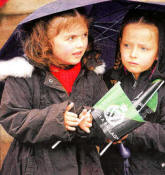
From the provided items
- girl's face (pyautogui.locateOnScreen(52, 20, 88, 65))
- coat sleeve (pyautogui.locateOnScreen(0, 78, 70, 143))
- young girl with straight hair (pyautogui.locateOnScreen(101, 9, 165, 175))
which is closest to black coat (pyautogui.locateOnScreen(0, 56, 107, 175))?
coat sleeve (pyautogui.locateOnScreen(0, 78, 70, 143))

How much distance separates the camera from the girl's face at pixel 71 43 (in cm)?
181

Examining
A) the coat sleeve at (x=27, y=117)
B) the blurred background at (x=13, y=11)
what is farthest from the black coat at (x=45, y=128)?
the blurred background at (x=13, y=11)

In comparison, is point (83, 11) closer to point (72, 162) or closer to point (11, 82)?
point (11, 82)

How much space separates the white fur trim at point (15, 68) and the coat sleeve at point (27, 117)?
1.6 inches

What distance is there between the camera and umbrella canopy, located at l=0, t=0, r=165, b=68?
67.4 inches

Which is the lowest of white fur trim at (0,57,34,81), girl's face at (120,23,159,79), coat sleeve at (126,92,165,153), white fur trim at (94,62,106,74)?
coat sleeve at (126,92,165,153)

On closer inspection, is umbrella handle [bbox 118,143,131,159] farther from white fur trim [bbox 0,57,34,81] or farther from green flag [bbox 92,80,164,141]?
white fur trim [bbox 0,57,34,81]

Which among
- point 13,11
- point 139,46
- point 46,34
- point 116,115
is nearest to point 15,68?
point 46,34

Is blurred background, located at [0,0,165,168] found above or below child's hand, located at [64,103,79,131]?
above

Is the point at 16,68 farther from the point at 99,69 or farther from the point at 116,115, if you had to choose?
the point at 116,115

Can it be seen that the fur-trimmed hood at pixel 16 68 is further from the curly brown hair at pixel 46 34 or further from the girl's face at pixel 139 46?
the girl's face at pixel 139 46

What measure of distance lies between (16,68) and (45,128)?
1.43 ft

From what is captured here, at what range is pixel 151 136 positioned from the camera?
1.83m

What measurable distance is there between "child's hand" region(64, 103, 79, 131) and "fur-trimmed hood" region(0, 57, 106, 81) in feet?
1.13
